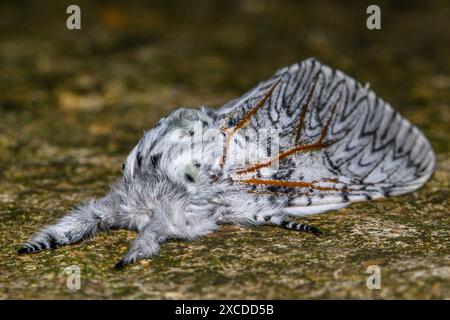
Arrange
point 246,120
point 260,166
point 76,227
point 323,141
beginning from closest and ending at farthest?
1. point 76,227
2. point 260,166
3. point 246,120
4. point 323,141

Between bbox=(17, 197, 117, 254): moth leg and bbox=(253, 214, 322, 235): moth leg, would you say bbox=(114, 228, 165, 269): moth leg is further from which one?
bbox=(253, 214, 322, 235): moth leg

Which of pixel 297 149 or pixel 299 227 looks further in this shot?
pixel 297 149

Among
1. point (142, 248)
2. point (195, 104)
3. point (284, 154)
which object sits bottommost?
point (142, 248)

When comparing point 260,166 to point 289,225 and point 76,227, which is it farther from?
point 76,227

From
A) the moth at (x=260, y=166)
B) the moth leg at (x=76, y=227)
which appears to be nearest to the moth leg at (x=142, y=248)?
the moth at (x=260, y=166)

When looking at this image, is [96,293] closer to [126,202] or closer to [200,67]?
[126,202]

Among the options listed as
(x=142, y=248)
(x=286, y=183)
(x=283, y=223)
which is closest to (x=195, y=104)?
(x=286, y=183)
